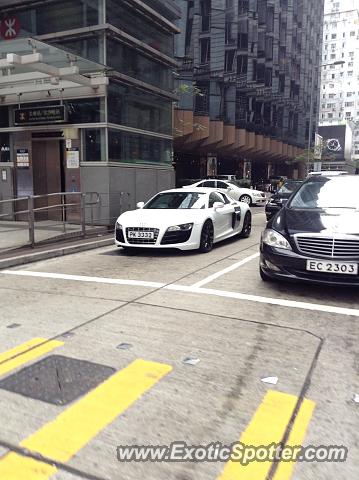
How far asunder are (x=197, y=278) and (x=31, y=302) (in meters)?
2.42

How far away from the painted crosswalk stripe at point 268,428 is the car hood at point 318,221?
2756mm

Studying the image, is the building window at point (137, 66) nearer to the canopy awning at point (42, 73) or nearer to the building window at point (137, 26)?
the building window at point (137, 26)

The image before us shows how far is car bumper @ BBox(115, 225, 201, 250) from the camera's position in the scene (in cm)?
837

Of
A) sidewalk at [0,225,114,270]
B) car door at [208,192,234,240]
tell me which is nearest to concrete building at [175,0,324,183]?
sidewalk at [0,225,114,270]

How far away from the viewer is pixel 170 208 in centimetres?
927

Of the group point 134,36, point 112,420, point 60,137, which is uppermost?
point 134,36

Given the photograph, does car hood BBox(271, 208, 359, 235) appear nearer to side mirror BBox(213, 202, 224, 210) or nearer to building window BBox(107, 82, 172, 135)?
side mirror BBox(213, 202, 224, 210)

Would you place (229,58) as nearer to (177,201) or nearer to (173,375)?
(177,201)

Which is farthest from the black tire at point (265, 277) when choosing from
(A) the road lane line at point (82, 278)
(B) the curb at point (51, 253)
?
(B) the curb at point (51, 253)

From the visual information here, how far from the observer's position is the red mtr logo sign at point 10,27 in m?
13.9

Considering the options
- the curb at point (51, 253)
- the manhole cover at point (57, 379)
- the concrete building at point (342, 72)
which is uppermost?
the concrete building at point (342, 72)

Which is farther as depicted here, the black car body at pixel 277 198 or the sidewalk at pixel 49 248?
the black car body at pixel 277 198

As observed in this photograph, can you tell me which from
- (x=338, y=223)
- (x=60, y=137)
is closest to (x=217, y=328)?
(x=338, y=223)

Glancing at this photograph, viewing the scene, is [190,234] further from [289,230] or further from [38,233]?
[38,233]
